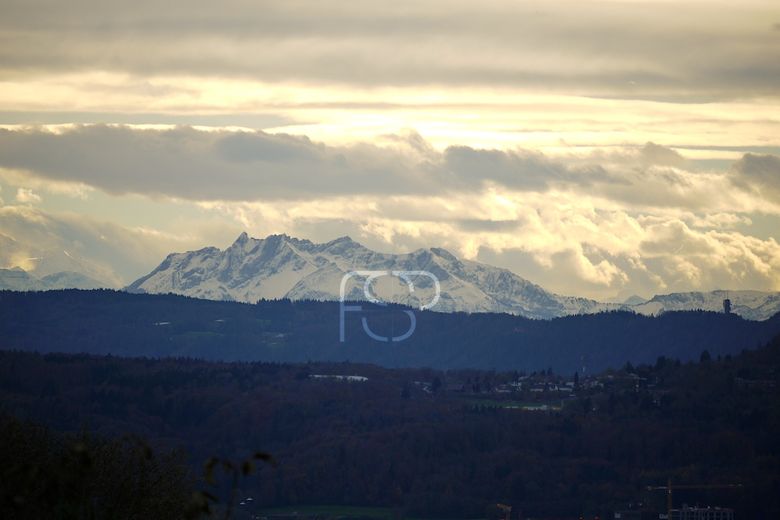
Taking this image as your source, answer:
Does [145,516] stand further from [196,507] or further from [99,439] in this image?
[196,507]

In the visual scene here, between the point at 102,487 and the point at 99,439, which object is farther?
the point at 99,439

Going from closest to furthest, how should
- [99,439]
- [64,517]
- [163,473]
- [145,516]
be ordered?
[64,517] < [145,516] < [163,473] < [99,439]

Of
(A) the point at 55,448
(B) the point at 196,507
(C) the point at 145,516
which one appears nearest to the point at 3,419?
(A) the point at 55,448

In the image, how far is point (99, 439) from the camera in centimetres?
9488

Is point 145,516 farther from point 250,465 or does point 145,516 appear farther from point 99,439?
point 250,465

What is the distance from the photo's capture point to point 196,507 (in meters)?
43.0

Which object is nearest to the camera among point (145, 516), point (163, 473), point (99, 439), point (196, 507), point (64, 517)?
point (196, 507)

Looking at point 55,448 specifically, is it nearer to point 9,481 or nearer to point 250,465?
point 9,481

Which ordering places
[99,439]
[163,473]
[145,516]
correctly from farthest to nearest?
[99,439]
[163,473]
[145,516]

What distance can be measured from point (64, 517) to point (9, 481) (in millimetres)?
2869

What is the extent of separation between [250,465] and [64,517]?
11636 mm

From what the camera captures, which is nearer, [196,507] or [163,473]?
[196,507]

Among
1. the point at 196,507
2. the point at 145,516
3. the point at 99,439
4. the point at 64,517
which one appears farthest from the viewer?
the point at 99,439

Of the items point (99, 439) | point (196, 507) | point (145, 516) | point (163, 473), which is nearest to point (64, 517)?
point (196, 507)
